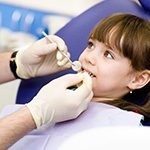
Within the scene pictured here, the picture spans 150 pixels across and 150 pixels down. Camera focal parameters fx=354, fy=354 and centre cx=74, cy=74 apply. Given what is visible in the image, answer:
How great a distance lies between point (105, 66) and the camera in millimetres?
1235

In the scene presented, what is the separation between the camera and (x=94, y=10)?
64.9 inches

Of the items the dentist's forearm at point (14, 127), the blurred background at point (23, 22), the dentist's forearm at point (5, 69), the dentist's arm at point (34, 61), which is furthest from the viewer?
the blurred background at point (23, 22)

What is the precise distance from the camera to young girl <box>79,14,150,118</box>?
48.3 inches

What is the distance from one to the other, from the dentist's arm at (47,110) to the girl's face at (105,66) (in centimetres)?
11

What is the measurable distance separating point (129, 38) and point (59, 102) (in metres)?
0.35

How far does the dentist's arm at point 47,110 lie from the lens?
1043mm

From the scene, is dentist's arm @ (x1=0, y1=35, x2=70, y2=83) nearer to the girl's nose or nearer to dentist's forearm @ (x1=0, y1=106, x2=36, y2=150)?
the girl's nose

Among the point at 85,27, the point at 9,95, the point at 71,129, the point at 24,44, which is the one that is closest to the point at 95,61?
the point at 71,129

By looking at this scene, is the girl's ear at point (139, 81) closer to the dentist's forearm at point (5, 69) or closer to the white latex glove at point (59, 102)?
the white latex glove at point (59, 102)

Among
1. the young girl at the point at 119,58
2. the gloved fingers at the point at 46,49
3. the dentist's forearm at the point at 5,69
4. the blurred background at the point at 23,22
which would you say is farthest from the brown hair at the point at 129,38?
the blurred background at the point at 23,22

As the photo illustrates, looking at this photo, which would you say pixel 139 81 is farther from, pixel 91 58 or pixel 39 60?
pixel 39 60

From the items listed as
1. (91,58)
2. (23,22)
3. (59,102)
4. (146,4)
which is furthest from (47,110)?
(23,22)

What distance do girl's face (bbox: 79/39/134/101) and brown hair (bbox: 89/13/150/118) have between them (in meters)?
0.02

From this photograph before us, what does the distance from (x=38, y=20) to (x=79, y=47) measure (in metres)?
0.57
